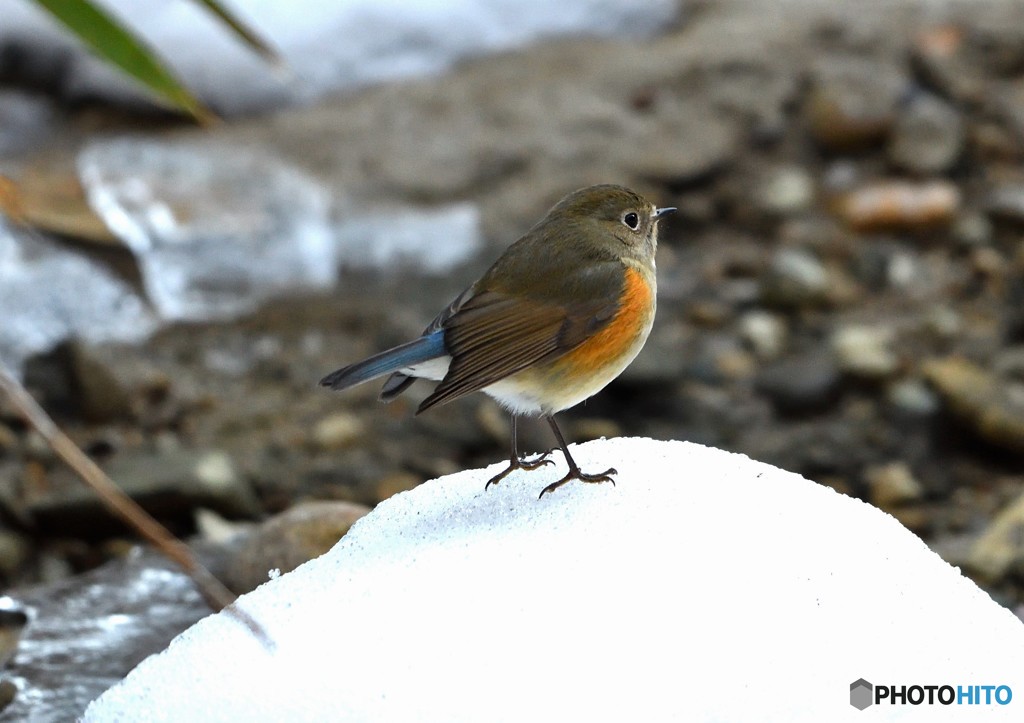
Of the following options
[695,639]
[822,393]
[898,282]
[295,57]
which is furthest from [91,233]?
[695,639]

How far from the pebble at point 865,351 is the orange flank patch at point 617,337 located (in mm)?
2690

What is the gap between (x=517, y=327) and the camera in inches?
137

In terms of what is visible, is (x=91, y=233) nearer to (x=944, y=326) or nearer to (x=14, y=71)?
(x=14, y=71)

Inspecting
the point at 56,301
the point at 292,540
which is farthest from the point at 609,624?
the point at 56,301

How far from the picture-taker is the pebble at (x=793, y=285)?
21.1 feet

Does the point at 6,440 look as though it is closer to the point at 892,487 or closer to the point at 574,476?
the point at 574,476

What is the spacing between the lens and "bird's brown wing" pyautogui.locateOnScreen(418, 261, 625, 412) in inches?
131

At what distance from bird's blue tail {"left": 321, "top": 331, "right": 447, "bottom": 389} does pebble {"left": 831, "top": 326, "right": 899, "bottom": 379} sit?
10.2 feet

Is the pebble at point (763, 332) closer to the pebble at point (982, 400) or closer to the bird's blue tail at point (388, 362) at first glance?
the pebble at point (982, 400)

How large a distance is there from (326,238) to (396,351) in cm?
349

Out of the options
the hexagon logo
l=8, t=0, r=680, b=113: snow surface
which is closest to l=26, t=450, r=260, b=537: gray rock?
l=8, t=0, r=680, b=113: snow surface

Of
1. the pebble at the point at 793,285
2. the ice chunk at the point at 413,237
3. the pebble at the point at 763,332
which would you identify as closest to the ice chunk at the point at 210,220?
the ice chunk at the point at 413,237

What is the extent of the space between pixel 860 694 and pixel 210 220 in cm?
479

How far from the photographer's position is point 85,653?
3689mm
